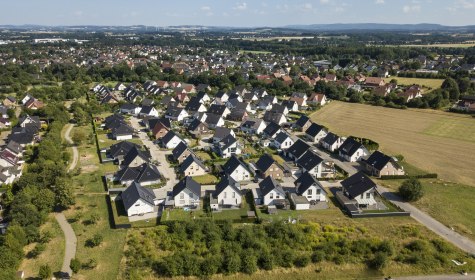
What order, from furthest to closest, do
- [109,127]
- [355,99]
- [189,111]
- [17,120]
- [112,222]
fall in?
1. [355,99]
2. [189,111]
3. [17,120]
4. [109,127]
5. [112,222]

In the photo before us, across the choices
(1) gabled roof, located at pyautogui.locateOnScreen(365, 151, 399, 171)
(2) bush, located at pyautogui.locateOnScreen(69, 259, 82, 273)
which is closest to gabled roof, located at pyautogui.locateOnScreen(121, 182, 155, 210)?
(2) bush, located at pyautogui.locateOnScreen(69, 259, 82, 273)

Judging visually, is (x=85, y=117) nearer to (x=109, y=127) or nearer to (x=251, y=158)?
(x=109, y=127)

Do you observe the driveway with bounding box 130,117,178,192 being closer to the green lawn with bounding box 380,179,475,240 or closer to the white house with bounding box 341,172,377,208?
the white house with bounding box 341,172,377,208

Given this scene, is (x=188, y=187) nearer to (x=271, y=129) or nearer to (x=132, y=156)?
(x=132, y=156)

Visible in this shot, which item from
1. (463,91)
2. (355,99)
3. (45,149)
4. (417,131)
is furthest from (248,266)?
(463,91)

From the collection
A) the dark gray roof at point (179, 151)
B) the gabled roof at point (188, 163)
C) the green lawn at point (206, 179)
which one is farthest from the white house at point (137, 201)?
the dark gray roof at point (179, 151)

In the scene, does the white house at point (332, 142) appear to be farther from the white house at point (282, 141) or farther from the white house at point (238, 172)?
the white house at point (238, 172)

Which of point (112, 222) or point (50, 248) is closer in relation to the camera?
point (50, 248)

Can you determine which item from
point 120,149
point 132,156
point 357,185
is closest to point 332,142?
point 357,185
